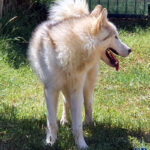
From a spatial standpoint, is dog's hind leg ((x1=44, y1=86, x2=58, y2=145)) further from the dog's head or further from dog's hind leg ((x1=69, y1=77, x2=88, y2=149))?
the dog's head

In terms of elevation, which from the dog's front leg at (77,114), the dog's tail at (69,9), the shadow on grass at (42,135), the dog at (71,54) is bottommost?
the shadow on grass at (42,135)

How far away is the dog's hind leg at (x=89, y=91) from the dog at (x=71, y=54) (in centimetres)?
31

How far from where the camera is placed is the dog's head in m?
3.86

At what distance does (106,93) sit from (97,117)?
1.04 m

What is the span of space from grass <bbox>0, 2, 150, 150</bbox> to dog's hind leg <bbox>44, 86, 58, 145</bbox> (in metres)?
0.09

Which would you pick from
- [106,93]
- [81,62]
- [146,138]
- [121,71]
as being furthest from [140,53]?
[81,62]

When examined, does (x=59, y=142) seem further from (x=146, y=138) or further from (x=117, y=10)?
(x=117, y=10)

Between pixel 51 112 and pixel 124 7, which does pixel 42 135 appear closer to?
pixel 51 112

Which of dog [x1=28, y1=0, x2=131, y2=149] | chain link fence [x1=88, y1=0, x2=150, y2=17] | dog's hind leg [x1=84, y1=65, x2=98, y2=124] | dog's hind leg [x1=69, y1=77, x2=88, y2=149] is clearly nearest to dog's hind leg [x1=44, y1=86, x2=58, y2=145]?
dog [x1=28, y1=0, x2=131, y2=149]

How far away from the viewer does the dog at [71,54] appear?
12.6ft

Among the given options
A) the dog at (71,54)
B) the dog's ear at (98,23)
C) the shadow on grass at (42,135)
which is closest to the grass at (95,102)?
the shadow on grass at (42,135)

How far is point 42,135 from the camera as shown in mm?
4324

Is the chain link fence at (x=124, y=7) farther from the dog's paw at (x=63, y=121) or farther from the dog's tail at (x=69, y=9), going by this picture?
the dog's paw at (x=63, y=121)

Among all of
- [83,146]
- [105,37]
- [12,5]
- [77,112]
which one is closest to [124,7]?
[12,5]
